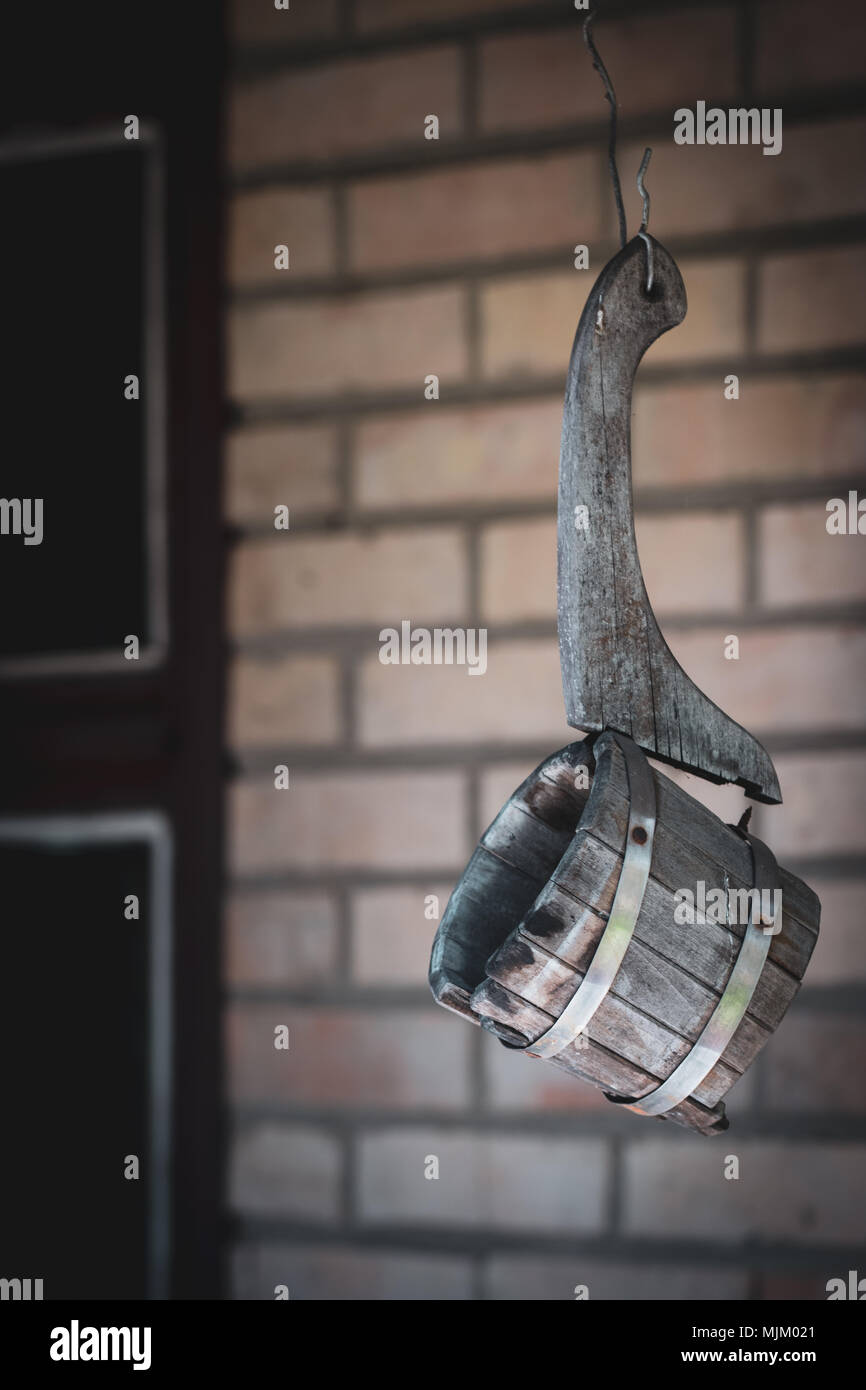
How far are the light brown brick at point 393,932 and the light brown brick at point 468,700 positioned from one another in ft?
0.79

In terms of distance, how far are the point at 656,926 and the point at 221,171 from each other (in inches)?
62.3

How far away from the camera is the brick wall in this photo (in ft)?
5.63

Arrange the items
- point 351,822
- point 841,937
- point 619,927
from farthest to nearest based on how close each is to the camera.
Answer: point 351,822
point 841,937
point 619,927

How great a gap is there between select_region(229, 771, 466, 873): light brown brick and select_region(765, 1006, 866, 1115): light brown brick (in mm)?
554

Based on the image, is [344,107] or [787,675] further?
[344,107]

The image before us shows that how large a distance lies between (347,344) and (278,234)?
226mm

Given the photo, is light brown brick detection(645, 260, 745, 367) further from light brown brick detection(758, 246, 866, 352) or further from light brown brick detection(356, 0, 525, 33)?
light brown brick detection(356, 0, 525, 33)

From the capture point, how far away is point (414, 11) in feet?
6.21

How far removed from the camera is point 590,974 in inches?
35.4

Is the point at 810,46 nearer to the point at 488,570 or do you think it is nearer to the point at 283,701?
the point at 488,570

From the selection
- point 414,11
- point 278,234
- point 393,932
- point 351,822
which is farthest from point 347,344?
point 393,932

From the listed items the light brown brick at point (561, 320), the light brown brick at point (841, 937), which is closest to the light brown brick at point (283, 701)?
the light brown brick at point (561, 320)

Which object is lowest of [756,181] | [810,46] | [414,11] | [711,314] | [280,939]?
[280,939]
